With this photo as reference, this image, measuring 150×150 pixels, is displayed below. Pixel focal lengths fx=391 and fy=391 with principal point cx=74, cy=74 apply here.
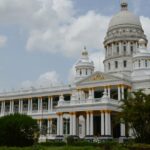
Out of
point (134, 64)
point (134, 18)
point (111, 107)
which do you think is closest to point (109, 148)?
point (111, 107)

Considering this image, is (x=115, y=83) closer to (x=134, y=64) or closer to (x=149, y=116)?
(x=134, y=64)

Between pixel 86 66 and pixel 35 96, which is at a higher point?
pixel 86 66

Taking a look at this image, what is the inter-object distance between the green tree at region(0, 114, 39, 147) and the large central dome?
51.4m

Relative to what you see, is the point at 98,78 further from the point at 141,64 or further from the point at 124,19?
the point at 124,19

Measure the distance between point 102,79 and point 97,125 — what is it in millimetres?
9319

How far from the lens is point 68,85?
3504 inches

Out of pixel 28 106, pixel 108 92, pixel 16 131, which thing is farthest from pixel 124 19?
pixel 16 131

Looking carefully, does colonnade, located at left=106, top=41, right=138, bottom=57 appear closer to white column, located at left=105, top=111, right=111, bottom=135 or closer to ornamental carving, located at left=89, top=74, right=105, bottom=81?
ornamental carving, located at left=89, top=74, right=105, bottom=81

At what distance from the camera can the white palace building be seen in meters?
70.1

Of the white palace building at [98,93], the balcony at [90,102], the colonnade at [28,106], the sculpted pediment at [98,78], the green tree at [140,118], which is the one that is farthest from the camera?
the colonnade at [28,106]

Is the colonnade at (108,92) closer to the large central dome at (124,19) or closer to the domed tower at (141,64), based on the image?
the domed tower at (141,64)

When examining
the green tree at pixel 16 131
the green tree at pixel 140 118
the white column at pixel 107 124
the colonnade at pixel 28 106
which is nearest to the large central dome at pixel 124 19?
the colonnade at pixel 28 106

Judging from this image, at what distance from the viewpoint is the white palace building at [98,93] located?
230 feet

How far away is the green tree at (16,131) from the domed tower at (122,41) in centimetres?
4183
